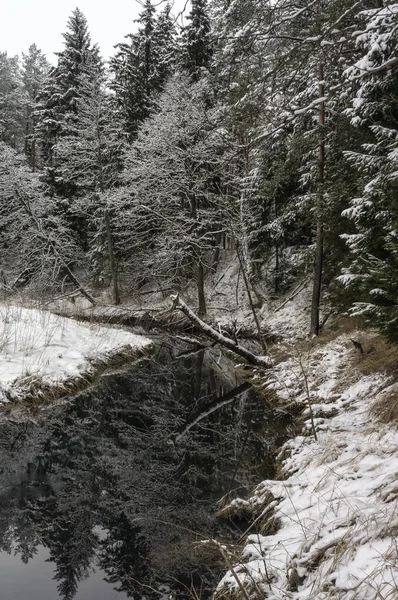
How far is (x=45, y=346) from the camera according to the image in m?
9.34

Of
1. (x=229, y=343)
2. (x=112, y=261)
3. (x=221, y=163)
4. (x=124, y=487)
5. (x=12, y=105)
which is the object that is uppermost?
(x=12, y=105)

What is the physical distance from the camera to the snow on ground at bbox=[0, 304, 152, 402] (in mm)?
8414

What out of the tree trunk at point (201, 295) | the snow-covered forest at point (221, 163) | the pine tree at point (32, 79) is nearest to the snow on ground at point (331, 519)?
the snow-covered forest at point (221, 163)

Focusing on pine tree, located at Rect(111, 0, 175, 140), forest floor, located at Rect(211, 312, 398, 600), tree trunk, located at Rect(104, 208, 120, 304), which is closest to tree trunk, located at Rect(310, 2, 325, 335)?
forest floor, located at Rect(211, 312, 398, 600)

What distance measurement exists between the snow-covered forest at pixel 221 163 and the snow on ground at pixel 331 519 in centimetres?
166

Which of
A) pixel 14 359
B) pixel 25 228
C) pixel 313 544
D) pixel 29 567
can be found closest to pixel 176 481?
pixel 29 567

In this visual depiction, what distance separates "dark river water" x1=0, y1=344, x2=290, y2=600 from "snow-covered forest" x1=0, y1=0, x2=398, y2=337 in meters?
3.09

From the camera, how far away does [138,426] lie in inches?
297

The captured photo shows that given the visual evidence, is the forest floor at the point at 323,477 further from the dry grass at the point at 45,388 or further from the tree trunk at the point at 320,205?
the tree trunk at the point at 320,205

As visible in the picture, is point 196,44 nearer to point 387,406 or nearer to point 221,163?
point 221,163

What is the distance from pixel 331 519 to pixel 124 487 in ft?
9.94

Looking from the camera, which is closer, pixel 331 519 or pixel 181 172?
pixel 331 519

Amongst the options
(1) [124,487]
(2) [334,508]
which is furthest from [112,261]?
(2) [334,508]

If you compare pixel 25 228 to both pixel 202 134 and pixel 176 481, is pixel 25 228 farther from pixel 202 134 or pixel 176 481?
pixel 176 481
